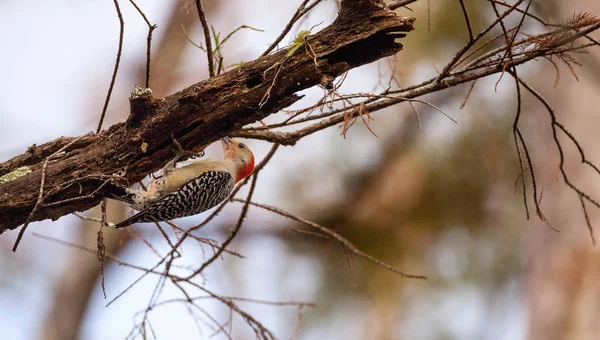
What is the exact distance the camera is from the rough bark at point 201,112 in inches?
63.9

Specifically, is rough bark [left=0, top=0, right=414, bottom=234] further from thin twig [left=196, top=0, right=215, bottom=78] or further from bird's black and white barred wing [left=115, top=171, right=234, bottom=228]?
bird's black and white barred wing [left=115, top=171, right=234, bottom=228]

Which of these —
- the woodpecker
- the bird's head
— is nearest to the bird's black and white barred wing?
the woodpecker

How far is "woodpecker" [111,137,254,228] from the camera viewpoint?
2.20 meters

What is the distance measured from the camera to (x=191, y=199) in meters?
2.36

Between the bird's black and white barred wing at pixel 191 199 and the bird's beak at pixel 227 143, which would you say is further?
the bird's beak at pixel 227 143

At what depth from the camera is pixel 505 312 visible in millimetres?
5715

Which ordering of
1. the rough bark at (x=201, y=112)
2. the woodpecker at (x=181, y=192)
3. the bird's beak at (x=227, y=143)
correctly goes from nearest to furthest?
the rough bark at (x=201, y=112), the woodpecker at (x=181, y=192), the bird's beak at (x=227, y=143)

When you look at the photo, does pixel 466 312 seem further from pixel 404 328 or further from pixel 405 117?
pixel 405 117

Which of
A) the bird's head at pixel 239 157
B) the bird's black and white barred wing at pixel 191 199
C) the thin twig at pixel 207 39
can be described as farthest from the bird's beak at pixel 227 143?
the thin twig at pixel 207 39

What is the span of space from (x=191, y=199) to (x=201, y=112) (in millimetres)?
691

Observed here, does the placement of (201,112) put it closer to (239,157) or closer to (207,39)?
(207,39)

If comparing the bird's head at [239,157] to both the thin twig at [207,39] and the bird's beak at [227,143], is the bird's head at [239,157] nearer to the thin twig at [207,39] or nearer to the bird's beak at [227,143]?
the bird's beak at [227,143]

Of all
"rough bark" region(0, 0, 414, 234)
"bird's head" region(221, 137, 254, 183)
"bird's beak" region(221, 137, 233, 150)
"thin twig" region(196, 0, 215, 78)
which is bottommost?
"rough bark" region(0, 0, 414, 234)

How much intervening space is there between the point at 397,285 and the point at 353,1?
4556 mm
